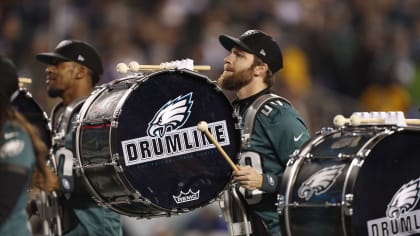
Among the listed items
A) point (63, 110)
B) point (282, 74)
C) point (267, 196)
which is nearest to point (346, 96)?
point (282, 74)

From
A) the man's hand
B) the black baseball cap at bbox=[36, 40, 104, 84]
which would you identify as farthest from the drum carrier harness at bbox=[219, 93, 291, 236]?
the black baseball cap at bbox=[36, 40, 104, 84]

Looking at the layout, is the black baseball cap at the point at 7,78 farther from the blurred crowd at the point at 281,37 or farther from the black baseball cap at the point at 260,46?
the blurred crowd at the point at 281,37

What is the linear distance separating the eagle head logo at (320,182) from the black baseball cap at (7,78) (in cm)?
171

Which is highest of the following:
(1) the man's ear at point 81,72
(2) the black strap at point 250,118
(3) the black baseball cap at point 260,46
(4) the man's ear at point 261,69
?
(1) the man's ear at point 81,72

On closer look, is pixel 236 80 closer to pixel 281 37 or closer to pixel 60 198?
pixel 60 198

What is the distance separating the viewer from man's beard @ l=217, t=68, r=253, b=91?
26.6 ft

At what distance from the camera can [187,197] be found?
7.55 metres

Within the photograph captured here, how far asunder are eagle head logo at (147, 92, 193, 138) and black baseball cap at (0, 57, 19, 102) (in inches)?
51.3

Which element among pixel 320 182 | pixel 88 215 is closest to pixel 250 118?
pixel 320 182

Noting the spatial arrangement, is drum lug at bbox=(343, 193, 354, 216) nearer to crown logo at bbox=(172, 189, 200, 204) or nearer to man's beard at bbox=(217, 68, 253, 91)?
crown logo at bbox=(172, 189, 200, 204)

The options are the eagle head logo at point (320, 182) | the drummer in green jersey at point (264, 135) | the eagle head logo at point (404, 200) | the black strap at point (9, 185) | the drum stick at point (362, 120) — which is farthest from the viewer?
the drummer in green jersey at point (264, 135)

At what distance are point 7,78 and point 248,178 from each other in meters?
1.80

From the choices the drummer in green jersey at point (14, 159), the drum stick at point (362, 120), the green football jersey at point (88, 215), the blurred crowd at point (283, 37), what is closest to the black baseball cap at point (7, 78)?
the drummer in green jersey at point (14, 159)

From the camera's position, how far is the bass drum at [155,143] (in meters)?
7.37
